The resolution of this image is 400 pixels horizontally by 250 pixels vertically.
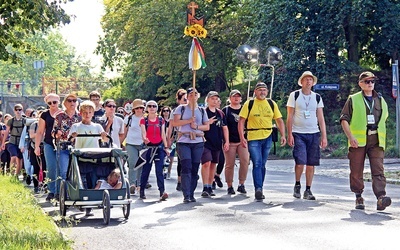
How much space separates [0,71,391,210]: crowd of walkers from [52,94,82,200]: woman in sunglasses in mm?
15

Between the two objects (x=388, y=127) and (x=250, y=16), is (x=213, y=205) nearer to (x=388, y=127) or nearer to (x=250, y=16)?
(x=388, y=127)

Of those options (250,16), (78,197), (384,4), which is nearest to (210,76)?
(250,16)

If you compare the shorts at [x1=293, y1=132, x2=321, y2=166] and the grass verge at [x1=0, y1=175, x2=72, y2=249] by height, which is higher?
the shorts at [x1=293, y1=132, x2=321, y2=166]

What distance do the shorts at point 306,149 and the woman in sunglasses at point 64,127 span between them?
3390 millimetres

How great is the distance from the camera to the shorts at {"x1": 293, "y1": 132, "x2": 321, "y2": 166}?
14508mm

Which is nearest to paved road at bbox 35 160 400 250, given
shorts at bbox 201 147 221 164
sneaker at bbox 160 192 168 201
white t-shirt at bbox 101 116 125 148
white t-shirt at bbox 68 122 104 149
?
sneaker at bbox 160 192 168 201

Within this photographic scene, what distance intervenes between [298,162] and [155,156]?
2685 millimetres

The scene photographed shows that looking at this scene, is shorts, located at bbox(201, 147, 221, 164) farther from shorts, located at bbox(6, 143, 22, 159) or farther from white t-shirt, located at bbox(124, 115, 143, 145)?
shorts, located at bbox(6, 143, 22, 159)

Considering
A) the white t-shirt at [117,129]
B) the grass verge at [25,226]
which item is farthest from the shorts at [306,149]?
the grass verge at [25,226]

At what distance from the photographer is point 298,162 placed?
14.6 m

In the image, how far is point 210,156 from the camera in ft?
51.7

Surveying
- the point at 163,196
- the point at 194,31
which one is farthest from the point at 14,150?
the point at 194,31

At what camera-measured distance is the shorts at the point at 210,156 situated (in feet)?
51.5

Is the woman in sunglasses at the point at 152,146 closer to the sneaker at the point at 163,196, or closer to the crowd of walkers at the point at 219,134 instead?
the crowd of walkers at the point at 219,134
